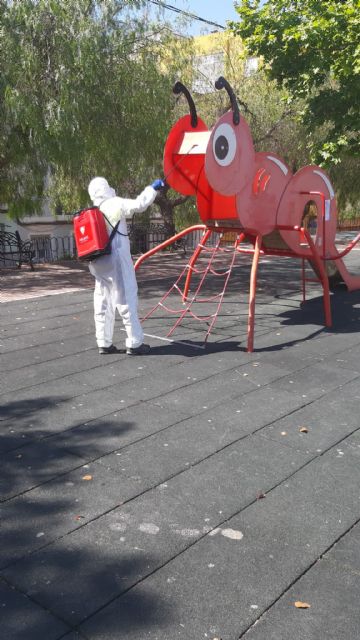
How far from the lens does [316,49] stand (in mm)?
9961

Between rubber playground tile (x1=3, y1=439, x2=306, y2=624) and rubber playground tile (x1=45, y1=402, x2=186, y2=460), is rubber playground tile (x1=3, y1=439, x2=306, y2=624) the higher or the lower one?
the lower one

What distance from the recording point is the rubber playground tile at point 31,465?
131 inches

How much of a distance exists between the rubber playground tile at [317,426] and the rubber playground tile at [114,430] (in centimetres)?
77

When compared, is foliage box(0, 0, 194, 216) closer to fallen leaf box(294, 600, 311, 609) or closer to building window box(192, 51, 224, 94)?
building window box(192, 51, 224, 94)

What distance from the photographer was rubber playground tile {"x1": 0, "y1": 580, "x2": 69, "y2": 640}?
2.23 metres

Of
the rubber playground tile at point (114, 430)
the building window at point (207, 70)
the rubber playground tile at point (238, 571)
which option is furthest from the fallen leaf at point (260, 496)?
the building window at point (207, 70)

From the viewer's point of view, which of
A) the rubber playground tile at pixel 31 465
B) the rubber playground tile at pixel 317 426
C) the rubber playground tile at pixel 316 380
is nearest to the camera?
the rubber playground tile at pixel 31 465

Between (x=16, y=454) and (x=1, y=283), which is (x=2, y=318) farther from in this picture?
(x=16, y=454)

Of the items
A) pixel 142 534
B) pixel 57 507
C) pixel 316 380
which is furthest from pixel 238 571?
pixel 316 380

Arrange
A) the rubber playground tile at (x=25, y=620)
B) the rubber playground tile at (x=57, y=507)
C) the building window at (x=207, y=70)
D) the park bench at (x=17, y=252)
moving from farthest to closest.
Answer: the building window at (x=207, y=70), the park bench at (x=17, y=252), the rubber playground tile at (x=57, y=507), the rubber playground tile at (x=25, y=620)

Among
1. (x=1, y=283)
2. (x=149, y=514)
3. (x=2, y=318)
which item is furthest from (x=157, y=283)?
(x=149, y=514)

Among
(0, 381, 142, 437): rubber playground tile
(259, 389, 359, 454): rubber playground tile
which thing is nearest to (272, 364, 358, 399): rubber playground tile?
(259, 389, 359, 454): rubber playground tile

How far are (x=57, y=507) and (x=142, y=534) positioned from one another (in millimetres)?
538

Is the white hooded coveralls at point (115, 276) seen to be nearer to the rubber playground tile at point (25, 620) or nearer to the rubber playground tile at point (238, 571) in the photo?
the rubber playground tile at point (238, 571)
